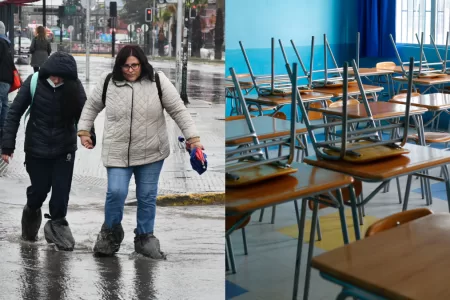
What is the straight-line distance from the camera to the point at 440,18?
28.6ft

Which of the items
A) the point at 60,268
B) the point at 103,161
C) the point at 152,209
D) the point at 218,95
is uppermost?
the point at 218,95

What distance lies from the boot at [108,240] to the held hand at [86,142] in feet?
0.69

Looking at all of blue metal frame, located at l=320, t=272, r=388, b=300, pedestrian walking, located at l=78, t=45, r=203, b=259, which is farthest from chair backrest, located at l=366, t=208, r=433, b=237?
pedestrian walking, located at l=78, t=45, r=203, b=259

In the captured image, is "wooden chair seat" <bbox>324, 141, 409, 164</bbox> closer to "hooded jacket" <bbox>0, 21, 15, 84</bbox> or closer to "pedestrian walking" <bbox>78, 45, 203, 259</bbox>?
"pedestrian walking" <bbox>78, 45, 203, 259</bbox>

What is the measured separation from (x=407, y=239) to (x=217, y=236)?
55 cm

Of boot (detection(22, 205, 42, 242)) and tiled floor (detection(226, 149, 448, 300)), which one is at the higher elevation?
boot (detection(22, 205, 42, 242))

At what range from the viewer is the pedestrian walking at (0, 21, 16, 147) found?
169 cm

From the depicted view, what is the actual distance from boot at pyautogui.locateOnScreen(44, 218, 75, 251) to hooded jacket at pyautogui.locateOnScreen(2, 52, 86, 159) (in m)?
0.18

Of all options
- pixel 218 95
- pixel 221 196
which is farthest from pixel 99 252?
pixel 218 95

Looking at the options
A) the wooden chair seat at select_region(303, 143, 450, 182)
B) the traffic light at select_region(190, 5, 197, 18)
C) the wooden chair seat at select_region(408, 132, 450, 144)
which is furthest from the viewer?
the wooden chair seat at select_region(408, 132, 450, 144)

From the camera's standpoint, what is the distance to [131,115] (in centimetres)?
168

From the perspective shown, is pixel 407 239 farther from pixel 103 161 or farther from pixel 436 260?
pixel 103 161

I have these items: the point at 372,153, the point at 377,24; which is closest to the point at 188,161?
the point at 372,153

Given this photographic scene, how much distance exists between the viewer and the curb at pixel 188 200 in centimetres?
175
